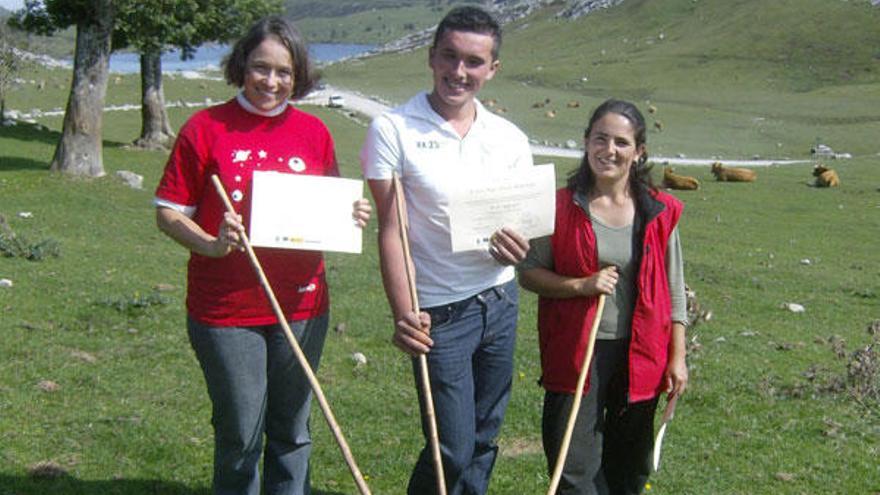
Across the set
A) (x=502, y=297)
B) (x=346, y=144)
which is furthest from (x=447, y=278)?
(x=346, y=144)

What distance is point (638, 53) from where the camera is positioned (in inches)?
3743

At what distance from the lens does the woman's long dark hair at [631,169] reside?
15.0ft

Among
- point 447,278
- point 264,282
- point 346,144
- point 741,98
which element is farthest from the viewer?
point 741,98

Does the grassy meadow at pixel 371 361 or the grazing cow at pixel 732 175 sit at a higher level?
the grassy meadow at pixel 371 361

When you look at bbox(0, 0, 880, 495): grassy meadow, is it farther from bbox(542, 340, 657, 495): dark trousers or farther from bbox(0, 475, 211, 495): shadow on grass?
bbox(542, 340, 657, 495): dark trousers

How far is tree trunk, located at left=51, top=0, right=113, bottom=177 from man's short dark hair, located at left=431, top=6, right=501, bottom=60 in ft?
52.3

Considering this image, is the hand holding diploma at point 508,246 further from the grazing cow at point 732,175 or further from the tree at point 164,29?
the grazing cow at point 732,175

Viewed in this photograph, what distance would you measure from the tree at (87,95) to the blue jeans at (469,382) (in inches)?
625

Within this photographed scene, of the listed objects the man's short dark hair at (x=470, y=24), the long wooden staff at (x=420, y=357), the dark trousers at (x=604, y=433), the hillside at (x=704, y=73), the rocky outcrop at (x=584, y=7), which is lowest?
the hillside at (x=704, y=73)

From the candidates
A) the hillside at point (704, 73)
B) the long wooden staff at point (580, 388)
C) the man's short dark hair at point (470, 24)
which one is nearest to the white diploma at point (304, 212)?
the man's short dark hair at point (470, 24)

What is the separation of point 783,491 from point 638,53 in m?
92.5

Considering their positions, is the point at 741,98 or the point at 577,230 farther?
the point at 741,98

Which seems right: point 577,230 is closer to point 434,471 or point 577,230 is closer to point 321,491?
point 434,471

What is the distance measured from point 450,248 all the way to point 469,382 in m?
0.59
